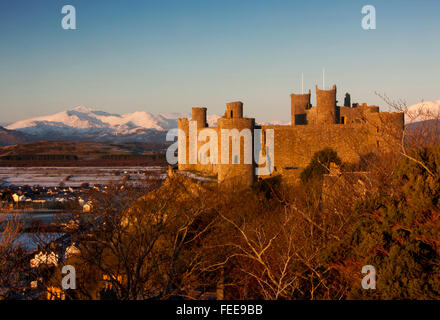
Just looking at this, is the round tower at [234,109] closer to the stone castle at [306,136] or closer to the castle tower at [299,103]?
the stone castle at [306,136]

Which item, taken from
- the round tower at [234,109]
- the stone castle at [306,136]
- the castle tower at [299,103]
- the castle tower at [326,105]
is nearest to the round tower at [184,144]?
the stone castle at [306,136]

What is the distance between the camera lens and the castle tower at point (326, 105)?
27.6 m

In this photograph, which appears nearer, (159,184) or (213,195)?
(159,184)

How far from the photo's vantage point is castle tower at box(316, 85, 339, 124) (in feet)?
90.7

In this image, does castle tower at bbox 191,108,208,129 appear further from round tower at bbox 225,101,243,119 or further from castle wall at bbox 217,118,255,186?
castle wall at bbox 217,118,255,186

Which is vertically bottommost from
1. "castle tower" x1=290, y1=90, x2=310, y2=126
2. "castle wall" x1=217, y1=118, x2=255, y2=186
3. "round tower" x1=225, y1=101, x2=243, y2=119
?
"castle wall" x1=217, y1=118, x2=255, y2=186

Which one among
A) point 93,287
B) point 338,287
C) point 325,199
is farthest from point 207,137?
point 338,287

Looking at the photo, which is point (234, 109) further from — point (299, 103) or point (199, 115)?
point (299, 103)

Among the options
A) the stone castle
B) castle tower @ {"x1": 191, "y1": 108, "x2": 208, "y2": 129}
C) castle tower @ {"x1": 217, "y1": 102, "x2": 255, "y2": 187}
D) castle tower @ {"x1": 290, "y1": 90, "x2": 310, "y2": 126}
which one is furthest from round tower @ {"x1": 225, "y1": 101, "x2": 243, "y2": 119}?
castle tower @ {"x1": 290, "y1": 90, "x2": 310, "y2": 126}

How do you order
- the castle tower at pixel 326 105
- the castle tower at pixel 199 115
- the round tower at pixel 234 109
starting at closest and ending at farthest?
1. the round tower at pixel 234 109
2. the castle tower at pixel 326 105
3. the castle tower at pixel 199 115
